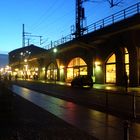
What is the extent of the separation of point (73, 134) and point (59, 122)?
269cm

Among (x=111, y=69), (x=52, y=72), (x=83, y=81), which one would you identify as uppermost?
(x=52, y=72)

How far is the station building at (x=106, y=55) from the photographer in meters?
42.3

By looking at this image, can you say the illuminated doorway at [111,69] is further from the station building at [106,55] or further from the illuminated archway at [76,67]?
the illuminated archway at [76,67]

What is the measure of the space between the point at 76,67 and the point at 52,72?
16249mm

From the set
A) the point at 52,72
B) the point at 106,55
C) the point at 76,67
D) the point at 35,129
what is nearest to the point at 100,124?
the point at 35,129

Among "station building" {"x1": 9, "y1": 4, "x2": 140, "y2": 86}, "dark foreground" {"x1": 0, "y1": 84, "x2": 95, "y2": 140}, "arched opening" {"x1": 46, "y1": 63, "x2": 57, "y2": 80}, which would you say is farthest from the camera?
"arched opening" {"x1": 46, "y1": 63, "x2": 57, "y2": 80}

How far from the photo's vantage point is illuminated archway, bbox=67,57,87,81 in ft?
195

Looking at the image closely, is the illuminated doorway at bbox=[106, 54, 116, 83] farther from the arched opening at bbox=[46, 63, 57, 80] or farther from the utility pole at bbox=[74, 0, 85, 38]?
the arched opening at bbox=[46, 63, 57, 80]

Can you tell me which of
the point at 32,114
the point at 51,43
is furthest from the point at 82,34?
the point at 32,114

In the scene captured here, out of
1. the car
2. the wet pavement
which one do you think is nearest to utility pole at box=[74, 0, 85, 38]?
the car

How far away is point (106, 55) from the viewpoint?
50312 millimetres

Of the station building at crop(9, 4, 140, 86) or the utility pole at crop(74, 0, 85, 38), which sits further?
the utility pole at crop(74, 0, 85, 38)

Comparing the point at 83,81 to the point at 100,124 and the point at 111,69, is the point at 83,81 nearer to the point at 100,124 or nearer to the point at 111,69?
the point at 111,69

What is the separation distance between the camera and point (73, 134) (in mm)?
10500
